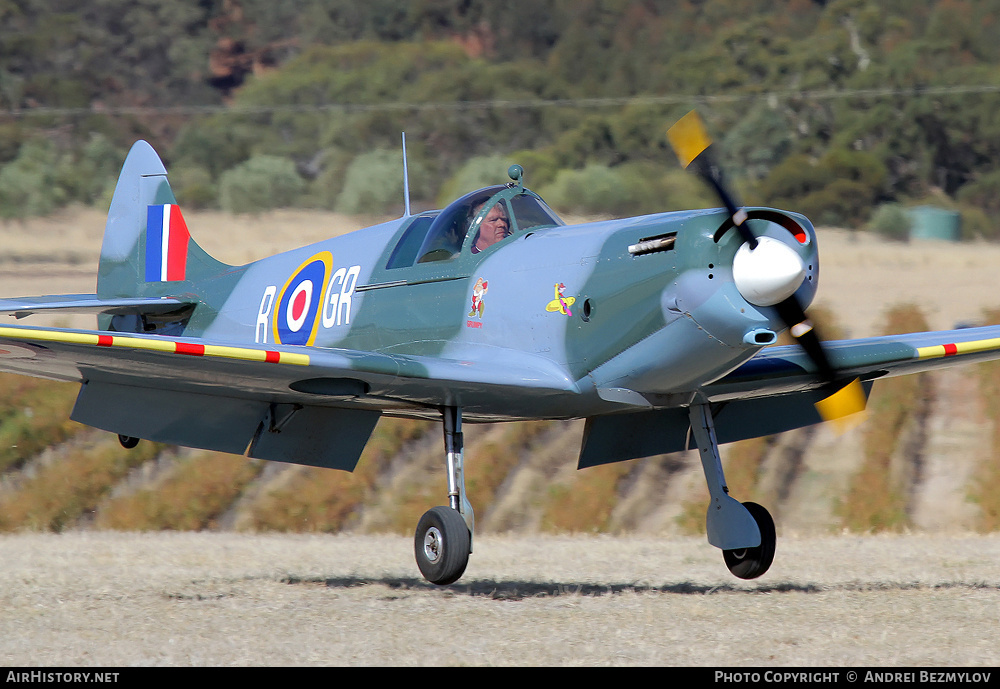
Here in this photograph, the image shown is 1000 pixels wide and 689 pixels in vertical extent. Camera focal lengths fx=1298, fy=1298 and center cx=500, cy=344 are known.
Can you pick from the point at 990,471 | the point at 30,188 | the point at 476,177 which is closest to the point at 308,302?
the point at 990,471

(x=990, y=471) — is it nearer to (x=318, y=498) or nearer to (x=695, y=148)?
(x=318, y=498)

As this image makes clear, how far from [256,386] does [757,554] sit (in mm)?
3749

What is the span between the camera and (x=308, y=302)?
10.5m

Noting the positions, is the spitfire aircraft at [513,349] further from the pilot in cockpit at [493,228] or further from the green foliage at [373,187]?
the green foliage at [373,187]

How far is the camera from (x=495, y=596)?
Result: 911 cm

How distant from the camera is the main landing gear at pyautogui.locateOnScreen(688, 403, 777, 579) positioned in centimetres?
912

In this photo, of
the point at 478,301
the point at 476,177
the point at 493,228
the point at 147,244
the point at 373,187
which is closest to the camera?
the point at 478,301

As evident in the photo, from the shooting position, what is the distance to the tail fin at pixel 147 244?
490 inches

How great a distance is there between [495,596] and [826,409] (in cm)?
280

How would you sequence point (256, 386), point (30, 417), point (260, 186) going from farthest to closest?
point (260, 186) < point (30, 417) < point (256, 386)

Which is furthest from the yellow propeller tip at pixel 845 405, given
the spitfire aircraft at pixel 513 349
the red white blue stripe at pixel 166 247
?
the red white blue stripe at pixel 166 247

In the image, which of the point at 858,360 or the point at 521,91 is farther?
the point at 521,91

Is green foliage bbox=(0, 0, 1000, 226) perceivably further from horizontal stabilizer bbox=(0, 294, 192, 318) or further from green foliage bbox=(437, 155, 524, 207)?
horizontal stabilizer bbox=(0, 294, 192, 318)

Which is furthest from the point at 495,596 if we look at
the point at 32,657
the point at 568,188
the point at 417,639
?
the point at 568,188
